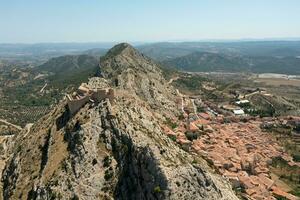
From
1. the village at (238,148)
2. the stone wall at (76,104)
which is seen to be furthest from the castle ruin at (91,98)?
the village at (238,148)

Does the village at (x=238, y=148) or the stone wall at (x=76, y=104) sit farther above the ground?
the stone wall at (x=76, y=104)

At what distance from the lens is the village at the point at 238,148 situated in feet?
275

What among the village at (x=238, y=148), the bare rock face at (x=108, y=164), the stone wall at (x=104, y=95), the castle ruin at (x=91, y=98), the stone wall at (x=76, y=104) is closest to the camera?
the bare rock face at (x=108, y=164)

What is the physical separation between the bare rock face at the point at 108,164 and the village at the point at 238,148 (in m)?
20.8

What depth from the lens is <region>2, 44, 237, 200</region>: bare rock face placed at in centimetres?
5706

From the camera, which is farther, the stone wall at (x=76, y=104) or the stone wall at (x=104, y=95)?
the stone wall at (x=76, y=104)

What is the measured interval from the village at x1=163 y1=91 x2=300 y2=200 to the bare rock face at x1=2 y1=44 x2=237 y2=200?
20.8 m

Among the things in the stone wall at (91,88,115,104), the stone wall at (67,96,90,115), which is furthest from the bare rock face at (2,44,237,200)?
the stone wall at (67,96,90,115)

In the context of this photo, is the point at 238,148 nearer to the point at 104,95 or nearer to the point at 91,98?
the point at 104,95

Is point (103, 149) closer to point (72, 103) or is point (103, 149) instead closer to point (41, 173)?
point (41, 173)

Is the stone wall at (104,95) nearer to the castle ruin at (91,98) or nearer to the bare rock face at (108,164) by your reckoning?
the castle ruin at (91,98)

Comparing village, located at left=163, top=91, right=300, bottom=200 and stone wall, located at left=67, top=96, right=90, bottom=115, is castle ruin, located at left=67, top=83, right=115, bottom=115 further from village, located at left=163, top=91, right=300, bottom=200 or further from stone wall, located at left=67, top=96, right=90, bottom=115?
village, located at left=163, top=91, right=300, bottom=200

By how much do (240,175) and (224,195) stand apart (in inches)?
1195

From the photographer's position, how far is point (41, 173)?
2603 inches
